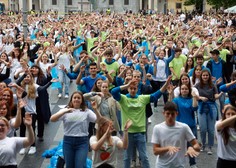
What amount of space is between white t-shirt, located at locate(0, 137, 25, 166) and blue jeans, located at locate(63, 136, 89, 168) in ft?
4.14

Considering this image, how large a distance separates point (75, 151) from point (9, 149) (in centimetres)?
149

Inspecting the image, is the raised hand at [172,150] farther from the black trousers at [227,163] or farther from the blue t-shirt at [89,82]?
the blue t-shirt at [89,82]

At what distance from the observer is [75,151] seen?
813 cm

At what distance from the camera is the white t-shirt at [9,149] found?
682 centimetres

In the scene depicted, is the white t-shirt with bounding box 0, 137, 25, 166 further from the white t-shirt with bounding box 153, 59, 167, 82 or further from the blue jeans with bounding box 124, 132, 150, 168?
the white t-shirt with bounding box 153, 59, 167, 82

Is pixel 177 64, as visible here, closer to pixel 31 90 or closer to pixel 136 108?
pixel 31 90

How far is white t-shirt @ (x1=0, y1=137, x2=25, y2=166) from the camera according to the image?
6.82 metres

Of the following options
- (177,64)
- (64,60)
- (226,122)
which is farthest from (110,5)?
(226,122)

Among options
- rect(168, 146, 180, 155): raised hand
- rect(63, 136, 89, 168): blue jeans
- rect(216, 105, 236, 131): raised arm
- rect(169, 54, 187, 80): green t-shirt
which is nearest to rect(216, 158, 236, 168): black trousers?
rect(216, 105, 236, 131): raised arm

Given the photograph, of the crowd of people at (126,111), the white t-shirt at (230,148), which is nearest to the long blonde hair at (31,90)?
the crowd of people at (126,111)

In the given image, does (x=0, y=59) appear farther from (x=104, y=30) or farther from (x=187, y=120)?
(x=104, y=30)

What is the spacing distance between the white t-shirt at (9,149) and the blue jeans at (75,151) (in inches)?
49.6

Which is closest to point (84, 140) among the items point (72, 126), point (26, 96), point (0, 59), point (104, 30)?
point (72, 126)

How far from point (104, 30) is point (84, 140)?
57.8 ft
